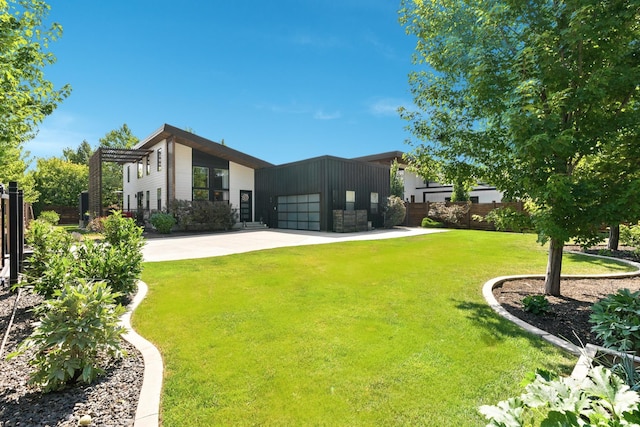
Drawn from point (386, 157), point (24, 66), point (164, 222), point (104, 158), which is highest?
point (386, 157)

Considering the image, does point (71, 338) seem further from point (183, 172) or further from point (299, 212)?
point (183, 172)

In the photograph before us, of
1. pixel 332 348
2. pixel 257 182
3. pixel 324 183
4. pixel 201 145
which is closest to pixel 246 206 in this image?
pixel 257 182

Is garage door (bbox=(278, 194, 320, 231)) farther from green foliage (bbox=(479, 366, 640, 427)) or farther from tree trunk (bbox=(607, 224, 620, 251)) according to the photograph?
green foliage (bbox=(479, 366, 640, 427))

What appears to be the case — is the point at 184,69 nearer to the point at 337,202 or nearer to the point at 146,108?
the point at 337,202

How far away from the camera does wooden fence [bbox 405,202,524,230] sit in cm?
1811

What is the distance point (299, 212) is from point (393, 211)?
6.20m

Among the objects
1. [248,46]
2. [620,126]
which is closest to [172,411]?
[620,126]

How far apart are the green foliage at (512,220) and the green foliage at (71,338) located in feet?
17.4

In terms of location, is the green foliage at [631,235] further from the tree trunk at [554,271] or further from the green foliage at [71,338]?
the green foliage at [71,338]

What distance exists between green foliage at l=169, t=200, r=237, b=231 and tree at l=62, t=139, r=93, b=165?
39.8 metres

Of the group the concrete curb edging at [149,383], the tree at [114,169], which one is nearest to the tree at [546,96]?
the concrete curb edging at [149,383]

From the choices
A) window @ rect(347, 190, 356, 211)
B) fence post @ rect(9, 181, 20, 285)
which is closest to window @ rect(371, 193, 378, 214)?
window @ rect(347, 190, 356, 211)

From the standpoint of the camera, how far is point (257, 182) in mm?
21875

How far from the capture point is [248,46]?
41.6ft
